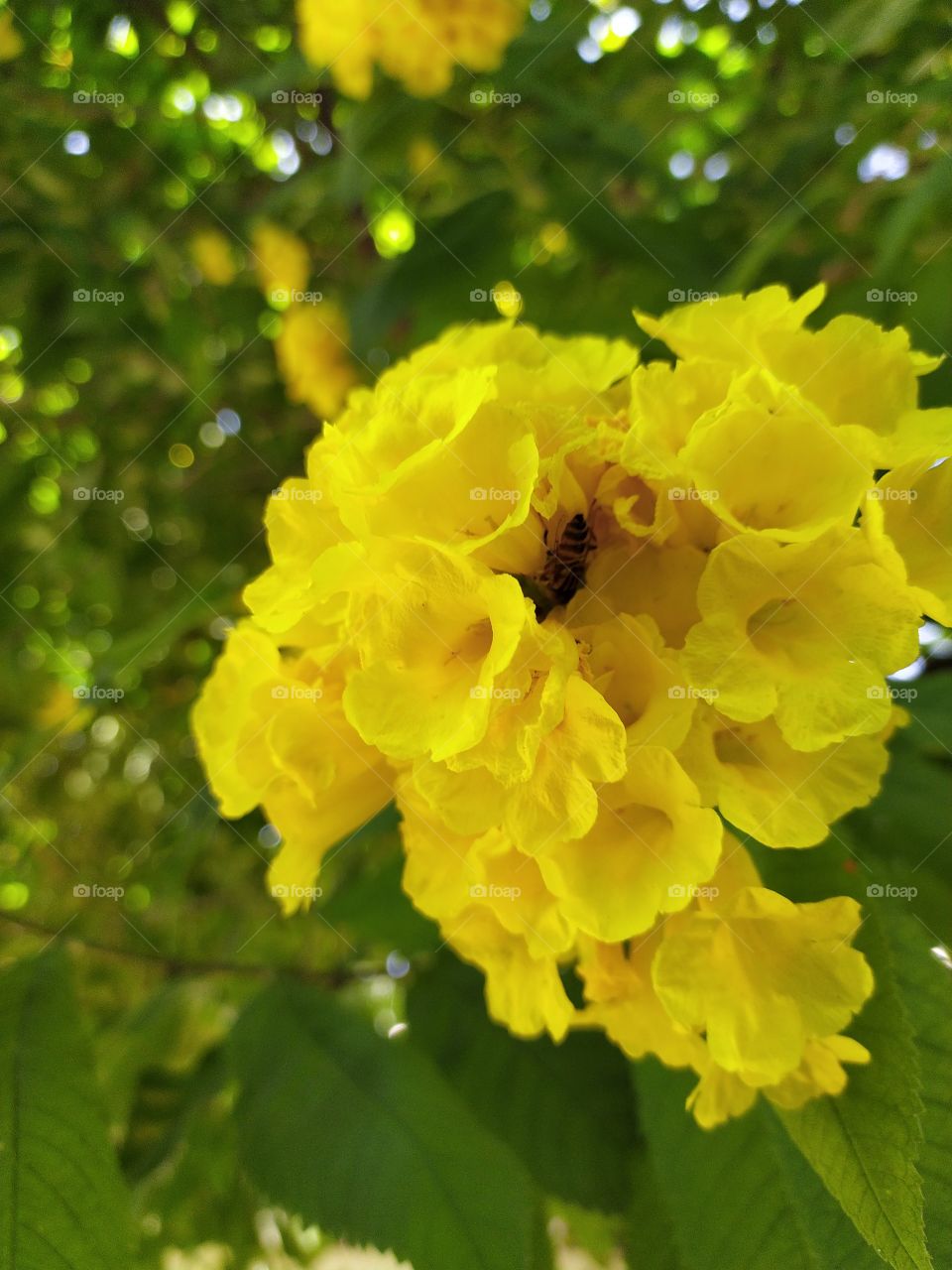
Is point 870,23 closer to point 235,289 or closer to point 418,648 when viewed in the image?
point 418,648

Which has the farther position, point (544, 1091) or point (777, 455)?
point (544, 1091)

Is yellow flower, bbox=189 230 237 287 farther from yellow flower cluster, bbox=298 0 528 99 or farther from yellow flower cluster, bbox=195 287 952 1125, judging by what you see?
yellow flower cluster, bbox=195 287 952 1125

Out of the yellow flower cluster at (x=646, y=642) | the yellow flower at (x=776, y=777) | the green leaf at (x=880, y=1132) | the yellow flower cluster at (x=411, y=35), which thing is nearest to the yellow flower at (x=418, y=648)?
the yellow flower cluster at (x=646, y=642)

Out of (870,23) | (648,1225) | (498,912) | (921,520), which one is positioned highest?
(870,23)

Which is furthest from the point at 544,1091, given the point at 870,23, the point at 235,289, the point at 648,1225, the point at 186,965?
the point at 235,289

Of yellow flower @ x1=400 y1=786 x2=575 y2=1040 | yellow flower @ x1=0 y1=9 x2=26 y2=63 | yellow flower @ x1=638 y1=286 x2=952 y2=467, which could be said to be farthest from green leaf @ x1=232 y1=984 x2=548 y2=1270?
yellow flower @ x1=0 y1=9 x2=26 y2=63

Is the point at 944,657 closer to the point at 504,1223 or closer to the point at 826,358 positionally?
the point at 826,358

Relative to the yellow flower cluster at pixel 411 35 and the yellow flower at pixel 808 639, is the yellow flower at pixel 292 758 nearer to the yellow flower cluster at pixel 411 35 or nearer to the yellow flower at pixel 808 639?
the yellow flower at pixel 808 639
